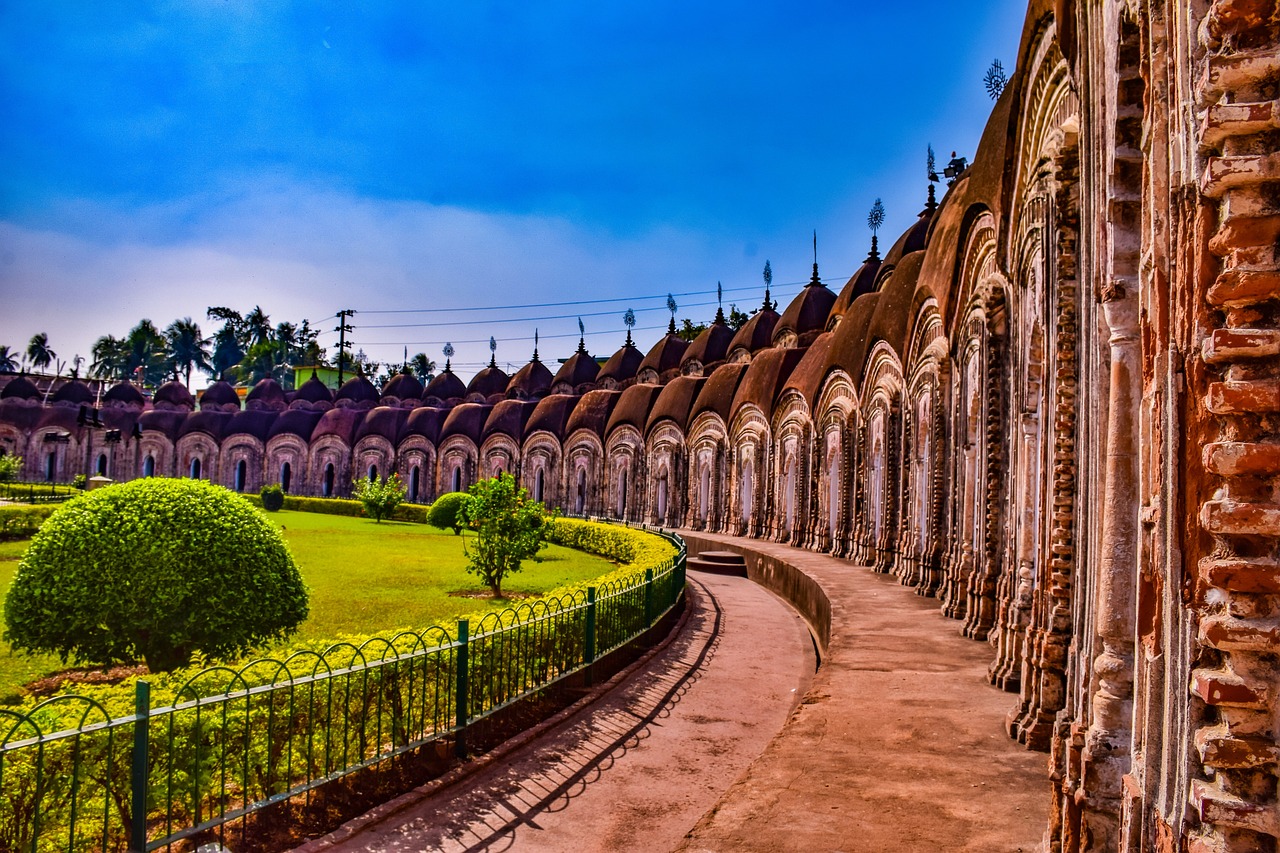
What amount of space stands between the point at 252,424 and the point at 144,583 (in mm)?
38580

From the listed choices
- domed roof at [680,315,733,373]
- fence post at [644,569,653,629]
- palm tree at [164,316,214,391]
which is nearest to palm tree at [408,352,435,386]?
palm tree at [164,316,214,391]

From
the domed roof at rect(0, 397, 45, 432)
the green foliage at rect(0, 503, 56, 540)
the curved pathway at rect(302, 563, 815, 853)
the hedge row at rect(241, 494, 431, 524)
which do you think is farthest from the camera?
the domed roof at rect(0, 397, 45, 432)

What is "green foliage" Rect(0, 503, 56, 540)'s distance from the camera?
19.4m

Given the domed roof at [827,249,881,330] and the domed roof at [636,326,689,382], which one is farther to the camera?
the domed roof at [636,326,689,382]

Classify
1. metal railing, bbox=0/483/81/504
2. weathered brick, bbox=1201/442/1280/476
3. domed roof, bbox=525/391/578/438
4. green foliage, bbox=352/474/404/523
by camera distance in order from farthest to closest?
domed roof, bbox=525/391/578/438
metal railing, bbox=0/483/81/504
green foliage, bbox=352/474/404/523
weathered brick, bbox=1201/442/1280/476

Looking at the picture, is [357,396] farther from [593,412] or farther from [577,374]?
[593,412]

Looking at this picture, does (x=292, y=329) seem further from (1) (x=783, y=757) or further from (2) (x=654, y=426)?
(1) (x=783, y=757)

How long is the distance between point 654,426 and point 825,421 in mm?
9460

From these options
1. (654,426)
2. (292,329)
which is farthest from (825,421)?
(292,329)

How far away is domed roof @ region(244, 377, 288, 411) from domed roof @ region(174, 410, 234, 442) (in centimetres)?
350

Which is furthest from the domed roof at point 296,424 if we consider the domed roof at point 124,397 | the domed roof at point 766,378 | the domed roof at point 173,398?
the domed roof at point 766,378

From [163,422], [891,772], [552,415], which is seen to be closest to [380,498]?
[552,415]

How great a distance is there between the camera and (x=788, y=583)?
15.2 m

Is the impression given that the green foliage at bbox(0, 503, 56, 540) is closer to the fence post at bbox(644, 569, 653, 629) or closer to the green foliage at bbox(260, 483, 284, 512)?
the green foliage at bbox(260, 483, 284, 512)
